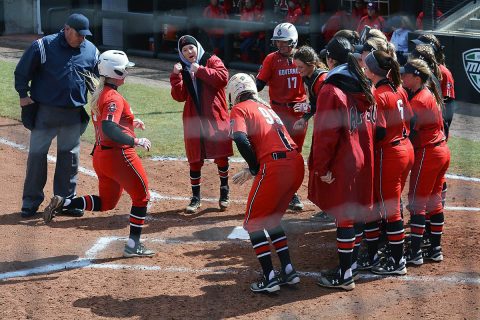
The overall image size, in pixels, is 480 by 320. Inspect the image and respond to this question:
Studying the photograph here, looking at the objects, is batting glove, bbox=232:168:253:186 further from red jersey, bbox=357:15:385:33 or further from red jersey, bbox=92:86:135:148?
red jersey, bbox=357:15:385:33

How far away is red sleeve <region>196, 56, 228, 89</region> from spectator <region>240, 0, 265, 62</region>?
356 inches

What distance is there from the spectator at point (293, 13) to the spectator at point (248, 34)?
0.79 metres

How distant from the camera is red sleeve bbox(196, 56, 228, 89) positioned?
7.43 meters

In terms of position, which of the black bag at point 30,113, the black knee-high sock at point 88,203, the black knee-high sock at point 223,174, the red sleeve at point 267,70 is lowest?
the black knee-high sock at point 223,174

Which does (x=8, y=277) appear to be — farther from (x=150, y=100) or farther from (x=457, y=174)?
(x=150, y=100)

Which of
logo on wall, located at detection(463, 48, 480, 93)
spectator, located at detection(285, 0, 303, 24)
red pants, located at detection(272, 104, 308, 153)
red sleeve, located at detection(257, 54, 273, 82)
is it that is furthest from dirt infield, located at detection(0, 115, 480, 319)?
spectator, located at detection(285, 0, 303, 24)

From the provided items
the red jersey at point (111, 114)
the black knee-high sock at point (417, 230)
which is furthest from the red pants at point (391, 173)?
the red jersey at point (111, 114)

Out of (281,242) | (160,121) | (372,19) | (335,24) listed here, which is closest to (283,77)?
(281,242)

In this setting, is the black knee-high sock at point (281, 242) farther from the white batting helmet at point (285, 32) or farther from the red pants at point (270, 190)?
the white batting helmet at point (285, 32)

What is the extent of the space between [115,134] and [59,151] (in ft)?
5.78

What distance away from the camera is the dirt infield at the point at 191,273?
216 inches

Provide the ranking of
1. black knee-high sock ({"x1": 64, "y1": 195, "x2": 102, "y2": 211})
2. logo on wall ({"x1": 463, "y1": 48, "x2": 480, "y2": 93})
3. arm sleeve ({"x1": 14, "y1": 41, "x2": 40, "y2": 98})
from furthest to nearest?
logo on wall ({"x1": 463, "y1": 48, "x2": 480, "y2": 93}), arm sleeve ({"x1": 14, "y1": 41, "x2": 40, "y2": 98}), black knee-high sock ({"x1": 64, "y1": 195, "x2": 102, "y2": 211})

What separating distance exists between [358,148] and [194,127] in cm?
236

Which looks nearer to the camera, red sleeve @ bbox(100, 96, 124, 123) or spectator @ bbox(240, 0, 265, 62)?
red sleeve @ bbox(100, 96, 124, 123)
